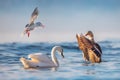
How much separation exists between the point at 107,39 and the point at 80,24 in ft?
0.70

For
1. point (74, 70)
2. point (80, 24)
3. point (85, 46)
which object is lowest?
point (74, 70)

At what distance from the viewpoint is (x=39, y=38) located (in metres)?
2.49

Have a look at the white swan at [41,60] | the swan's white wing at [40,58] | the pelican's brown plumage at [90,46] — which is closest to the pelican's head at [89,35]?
the pelican's brown plumage at [90,46]

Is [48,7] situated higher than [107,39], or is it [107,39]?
[48,7]

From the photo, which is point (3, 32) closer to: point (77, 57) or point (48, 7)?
point (48, 7)

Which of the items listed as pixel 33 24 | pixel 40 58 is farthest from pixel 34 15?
pixel 40 58

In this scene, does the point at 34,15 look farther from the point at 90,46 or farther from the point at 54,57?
the point at 90,46

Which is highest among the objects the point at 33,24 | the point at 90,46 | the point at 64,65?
the point at 33,24

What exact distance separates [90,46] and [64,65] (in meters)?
0.23

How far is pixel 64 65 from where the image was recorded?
2.45 m

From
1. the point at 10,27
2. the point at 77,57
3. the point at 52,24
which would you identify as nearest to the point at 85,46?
the point at 77,57

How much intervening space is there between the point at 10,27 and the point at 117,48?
29.7 inches

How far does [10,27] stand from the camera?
8.26 ft

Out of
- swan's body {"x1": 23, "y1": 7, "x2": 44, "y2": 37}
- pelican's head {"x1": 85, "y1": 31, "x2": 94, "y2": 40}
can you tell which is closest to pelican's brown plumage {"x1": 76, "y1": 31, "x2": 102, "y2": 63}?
pelican's head {"x1": 85, "y1": 31, "x2": 94, "y2": 40}
